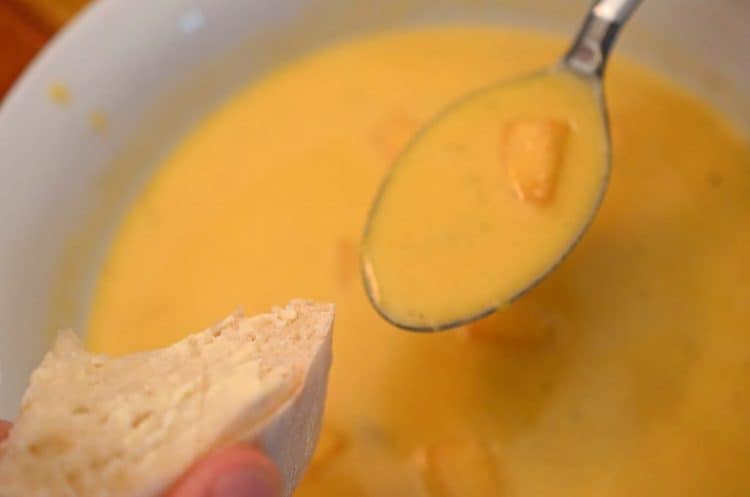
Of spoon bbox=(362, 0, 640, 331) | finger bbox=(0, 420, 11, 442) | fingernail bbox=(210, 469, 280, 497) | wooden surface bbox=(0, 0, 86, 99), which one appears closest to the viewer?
fingernail bbox=(210, 469, 280, 497)

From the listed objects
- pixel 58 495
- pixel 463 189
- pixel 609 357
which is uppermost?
pixel 58 495

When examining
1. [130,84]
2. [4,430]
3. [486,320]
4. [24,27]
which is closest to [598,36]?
[486,320]

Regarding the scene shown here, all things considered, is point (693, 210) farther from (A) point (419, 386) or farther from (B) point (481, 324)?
(A) point (419, 386)

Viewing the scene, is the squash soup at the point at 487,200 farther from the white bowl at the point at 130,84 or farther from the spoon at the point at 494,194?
the white bowl at the point at 130,84

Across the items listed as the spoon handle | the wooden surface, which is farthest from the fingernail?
the wooden surface

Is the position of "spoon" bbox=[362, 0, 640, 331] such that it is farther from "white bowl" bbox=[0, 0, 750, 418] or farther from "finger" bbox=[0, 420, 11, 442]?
"finger" bbox=[0, 420, 11, 442]

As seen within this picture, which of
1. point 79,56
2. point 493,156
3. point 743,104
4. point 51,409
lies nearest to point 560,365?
point 493,156

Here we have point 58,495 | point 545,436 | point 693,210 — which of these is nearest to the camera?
point 58,495

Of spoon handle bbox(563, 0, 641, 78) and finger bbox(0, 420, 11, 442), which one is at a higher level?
finger bbox(0, 420, 11, 442)
